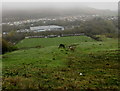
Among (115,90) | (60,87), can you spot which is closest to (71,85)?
(60,87)

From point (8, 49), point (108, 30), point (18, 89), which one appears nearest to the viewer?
point (18, 89)

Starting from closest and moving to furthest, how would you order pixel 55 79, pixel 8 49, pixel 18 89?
pixel 18 89 < pixel 55 79 < pixel 8 49

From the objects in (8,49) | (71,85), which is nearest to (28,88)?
(71,85)

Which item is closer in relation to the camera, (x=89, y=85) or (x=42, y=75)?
(x=89, y=85)

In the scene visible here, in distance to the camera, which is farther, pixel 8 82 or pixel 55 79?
pixel 55 79

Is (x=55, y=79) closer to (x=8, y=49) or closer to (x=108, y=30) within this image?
(x=8, y=49)

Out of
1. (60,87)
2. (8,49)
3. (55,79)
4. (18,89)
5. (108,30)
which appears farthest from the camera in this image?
(108,30)

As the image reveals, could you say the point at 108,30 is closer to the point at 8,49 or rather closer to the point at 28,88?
the point at 8,49

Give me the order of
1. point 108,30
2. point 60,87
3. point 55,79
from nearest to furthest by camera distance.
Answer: point 60,87 < point 55,79 < point 108,30

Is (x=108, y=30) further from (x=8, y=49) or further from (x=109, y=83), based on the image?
(x=109, y=83)
